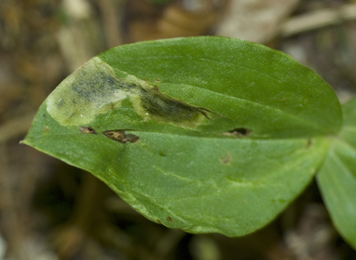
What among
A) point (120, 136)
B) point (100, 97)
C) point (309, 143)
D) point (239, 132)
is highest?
point (100, 97)

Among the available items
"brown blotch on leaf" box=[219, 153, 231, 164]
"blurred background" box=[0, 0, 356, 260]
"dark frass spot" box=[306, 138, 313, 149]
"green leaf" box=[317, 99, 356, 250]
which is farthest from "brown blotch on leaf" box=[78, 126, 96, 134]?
"blurred background" box=[0, 0, 356, 260]

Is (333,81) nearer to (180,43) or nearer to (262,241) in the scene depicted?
(262,241)

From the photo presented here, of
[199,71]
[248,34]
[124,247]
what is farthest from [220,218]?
[248,34]

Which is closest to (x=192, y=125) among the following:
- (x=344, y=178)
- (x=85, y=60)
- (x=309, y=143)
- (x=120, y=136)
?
(x=120, y=136)

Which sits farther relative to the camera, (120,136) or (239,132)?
(239,132)

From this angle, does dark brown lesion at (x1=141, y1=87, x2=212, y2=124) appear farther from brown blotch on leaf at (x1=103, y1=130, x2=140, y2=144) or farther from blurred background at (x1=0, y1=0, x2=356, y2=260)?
blurred background at (x1=0, y1=0, x2=356, y2=260)

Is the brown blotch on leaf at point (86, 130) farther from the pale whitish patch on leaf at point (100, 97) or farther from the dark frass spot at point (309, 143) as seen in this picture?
the dark frass spot at point (309, 143)

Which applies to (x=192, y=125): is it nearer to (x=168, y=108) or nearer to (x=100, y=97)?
(x=168, y=108)
